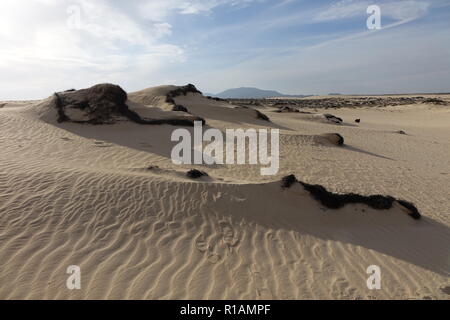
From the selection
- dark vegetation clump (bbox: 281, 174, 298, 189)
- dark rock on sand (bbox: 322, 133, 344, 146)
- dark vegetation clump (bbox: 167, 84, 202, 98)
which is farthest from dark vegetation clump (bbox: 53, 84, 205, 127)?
dark vegetation clump (bbox: 281, 174, 298, 189)

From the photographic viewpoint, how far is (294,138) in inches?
542

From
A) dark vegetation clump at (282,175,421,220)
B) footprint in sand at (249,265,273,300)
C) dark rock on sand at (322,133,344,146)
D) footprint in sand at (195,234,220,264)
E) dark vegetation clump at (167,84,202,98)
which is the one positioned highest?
dark vegetation clump at (167,84,202,98)

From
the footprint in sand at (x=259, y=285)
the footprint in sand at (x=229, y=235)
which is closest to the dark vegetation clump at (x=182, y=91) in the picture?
the footprint in sand at (x=229, y=235)

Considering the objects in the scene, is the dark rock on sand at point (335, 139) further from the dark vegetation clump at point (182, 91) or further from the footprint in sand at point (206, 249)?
the dark vegetation clump at point (182, 91)

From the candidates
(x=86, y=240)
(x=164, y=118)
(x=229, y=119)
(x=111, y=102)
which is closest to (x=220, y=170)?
(x=86, y=240)

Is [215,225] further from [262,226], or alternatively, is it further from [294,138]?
[294,138]

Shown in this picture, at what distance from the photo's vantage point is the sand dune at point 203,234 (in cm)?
438

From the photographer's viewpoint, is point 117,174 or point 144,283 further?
point 117,174

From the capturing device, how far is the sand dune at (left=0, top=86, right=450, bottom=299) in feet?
14.4

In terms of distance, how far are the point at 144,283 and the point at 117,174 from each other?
11.1 ft

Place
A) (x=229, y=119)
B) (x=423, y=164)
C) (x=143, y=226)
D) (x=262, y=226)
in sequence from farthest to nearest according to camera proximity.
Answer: (x=229, y=119) → (x=423, y=164) → (x=262, y=226) → (x=143, y=226)

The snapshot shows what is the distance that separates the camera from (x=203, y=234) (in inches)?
218

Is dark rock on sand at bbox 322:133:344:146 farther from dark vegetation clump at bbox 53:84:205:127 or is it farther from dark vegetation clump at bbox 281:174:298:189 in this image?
dark vegetation clump at bbox 281:174:298:189

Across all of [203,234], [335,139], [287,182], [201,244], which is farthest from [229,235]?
[335,139]
